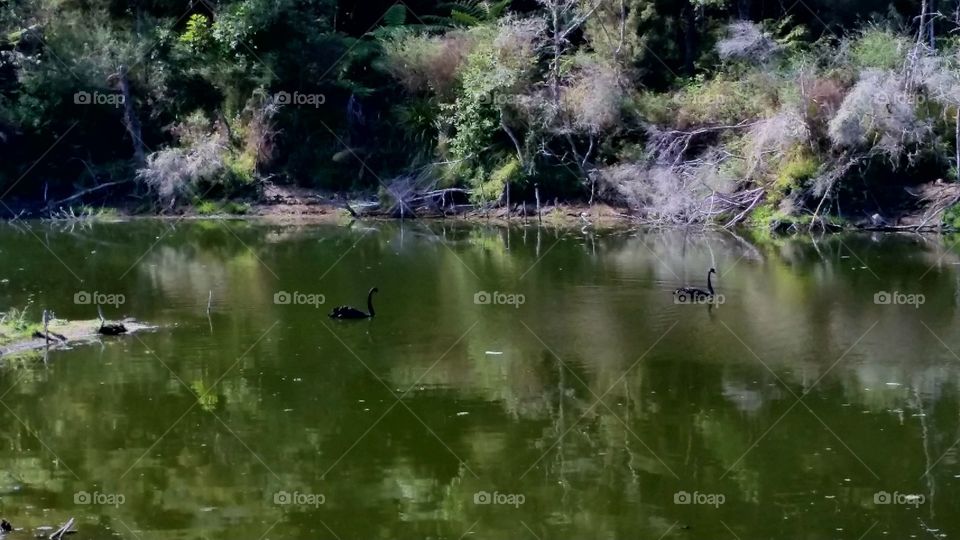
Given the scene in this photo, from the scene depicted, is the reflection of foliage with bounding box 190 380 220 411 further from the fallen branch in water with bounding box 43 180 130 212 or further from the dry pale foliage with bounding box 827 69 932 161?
the fallen branch in water with bounding box 43 180 130 212

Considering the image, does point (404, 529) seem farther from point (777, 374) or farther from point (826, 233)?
point (826, 233)

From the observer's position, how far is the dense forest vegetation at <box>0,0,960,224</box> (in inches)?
1224

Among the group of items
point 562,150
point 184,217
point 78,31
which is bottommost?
point 184,217

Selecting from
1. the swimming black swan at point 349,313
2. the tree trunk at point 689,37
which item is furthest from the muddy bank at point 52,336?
the tree trunk at point 689,37

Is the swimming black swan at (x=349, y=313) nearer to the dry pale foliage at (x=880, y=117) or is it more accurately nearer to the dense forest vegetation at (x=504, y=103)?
the dense forest vegetation at (x=504, y=103)

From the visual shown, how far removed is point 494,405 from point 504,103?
2098 cm

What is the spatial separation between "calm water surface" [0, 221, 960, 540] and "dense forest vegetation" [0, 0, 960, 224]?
731cm

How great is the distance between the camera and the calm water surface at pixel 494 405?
10.7 metres

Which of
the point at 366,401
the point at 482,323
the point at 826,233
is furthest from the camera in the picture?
the point at 826,233

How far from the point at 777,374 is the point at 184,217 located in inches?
940

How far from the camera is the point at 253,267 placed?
81.9 ft

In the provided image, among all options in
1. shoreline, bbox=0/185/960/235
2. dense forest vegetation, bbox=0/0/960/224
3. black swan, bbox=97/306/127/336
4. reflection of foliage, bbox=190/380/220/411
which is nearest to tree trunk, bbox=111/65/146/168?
dense forest vegetation, bbox=0/0/960/224

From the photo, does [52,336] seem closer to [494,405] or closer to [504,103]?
[494,405]

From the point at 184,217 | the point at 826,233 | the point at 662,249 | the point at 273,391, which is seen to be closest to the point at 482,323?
the point at 273,391
